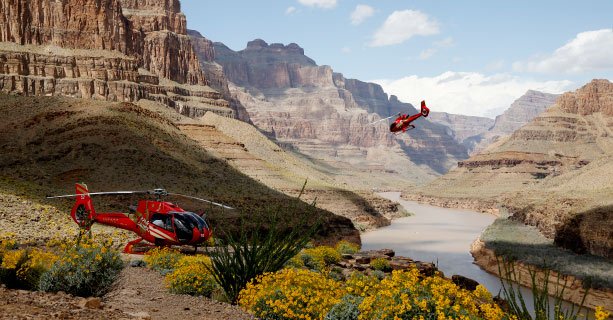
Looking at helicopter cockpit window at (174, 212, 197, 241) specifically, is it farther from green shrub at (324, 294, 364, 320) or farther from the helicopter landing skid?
green shrub at (324, 294, 364, 320)

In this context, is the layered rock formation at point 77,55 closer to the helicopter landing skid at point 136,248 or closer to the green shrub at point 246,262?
the helicopter landing skid at point 136,248

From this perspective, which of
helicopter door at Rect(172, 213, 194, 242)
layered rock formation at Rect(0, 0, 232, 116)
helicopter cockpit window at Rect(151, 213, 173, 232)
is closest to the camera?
helicopter door at Rect(172, 213, 194, 242)

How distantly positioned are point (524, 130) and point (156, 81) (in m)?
115

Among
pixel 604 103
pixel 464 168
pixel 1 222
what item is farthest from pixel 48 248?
pixel 604 103

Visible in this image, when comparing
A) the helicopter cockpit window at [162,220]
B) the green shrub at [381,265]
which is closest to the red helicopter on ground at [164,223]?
the helicopter cockpit window at [162,220]

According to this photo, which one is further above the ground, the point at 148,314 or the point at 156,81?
the point at 156,81

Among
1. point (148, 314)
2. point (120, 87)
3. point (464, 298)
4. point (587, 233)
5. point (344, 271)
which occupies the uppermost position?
point (120, 87)

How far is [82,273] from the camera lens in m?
13.6

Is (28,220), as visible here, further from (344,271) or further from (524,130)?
(524,130)

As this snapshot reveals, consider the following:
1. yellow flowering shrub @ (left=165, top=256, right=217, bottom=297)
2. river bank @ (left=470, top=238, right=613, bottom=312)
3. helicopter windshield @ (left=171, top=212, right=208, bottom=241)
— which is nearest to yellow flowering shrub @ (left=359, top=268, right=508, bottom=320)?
yellow flowering shrub @ (left=165, top=256, right=217, bottom=297)

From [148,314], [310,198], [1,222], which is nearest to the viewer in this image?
[148,314]

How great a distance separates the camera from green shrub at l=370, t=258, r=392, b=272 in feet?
75.1

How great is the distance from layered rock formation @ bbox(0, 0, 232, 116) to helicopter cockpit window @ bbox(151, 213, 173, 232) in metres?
76.9

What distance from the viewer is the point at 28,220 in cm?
2595
